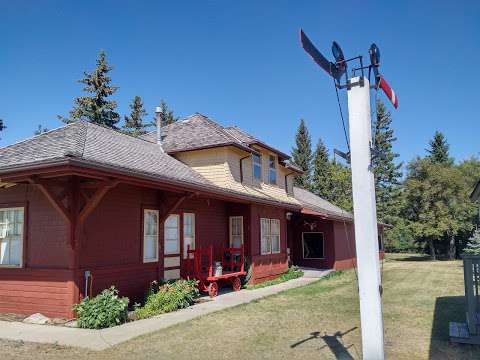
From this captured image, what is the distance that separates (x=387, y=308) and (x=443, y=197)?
1036 inches

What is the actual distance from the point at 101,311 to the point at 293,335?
3578 mm

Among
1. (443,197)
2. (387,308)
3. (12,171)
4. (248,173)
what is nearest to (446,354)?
(387,308)

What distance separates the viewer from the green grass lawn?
19.8ft

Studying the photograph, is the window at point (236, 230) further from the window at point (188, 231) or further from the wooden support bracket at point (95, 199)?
the wooden support bracket at point (95, 199)

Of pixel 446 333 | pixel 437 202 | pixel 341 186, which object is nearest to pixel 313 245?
pixel 437 202

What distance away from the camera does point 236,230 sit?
603 inches

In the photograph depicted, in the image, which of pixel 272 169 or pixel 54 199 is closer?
pixel 54 199

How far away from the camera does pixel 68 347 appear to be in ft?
21.4

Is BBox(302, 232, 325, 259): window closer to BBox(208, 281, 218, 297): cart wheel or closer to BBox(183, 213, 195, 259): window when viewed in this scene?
BBox(183, 213, 195, 259): window

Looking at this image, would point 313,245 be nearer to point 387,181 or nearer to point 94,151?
point 94,151

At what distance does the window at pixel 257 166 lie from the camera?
17.6 metres

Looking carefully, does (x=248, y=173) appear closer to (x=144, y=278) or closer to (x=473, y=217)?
(x=144, y=278)

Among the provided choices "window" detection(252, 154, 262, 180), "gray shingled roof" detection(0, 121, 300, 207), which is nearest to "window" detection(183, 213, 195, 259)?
"gray shingled roof" detection(0, 121, 300, 207)

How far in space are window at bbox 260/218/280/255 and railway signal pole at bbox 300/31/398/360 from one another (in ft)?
37.9
